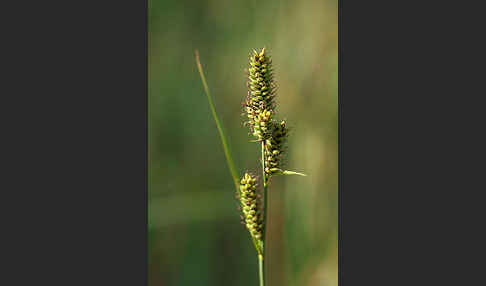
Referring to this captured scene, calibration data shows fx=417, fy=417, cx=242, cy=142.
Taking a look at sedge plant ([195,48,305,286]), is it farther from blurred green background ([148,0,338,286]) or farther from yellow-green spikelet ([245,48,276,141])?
blurred green background ([148,0,338,286])


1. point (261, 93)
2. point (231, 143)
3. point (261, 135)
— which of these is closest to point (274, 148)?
point (261, 135)

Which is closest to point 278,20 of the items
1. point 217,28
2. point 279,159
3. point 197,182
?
point 217,28

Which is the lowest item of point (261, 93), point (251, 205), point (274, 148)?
point (251, 205)

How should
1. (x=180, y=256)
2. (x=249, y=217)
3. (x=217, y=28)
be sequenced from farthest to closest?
(x=217, y=28) < (x=180, y=256) < (x=249, y=217)

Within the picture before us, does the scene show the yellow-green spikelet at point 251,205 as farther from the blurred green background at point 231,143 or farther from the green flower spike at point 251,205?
the blurred green background at point 231,143

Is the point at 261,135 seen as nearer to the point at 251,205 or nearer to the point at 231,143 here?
the point at 251,205

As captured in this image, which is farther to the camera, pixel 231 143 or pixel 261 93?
pixel 231 143

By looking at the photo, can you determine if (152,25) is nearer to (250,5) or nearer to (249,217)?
(250,5)

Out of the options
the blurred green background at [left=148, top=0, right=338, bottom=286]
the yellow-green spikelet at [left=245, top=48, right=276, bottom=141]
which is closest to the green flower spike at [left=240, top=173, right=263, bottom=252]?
the yellow-green spikelet at [left=245, top=48, right=276, bottom=141]
